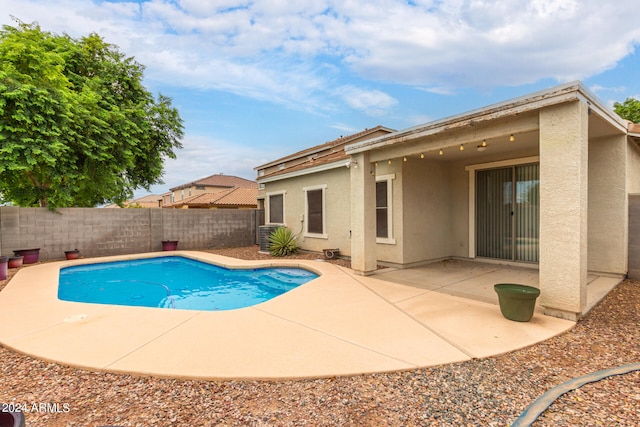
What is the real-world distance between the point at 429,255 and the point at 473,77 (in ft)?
31.5

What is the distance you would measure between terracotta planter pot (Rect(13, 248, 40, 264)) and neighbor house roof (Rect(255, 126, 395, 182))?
27.2 feet

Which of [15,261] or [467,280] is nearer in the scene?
[467,280]

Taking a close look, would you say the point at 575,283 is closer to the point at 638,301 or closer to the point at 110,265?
the point at 638,301

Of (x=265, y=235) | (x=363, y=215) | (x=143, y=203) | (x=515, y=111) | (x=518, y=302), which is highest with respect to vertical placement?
(x=143, y=203)

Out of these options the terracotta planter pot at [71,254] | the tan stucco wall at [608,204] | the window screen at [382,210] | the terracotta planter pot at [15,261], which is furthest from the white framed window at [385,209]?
the terracotta planter pot at [15,261]

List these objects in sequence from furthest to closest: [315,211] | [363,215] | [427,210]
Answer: [315,211] → [427,210] → [363,215]

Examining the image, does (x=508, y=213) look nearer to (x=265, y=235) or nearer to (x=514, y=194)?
(x=514, y=194)

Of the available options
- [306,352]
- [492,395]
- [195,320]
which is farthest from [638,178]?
[195,320]

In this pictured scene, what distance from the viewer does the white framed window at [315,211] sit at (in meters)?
10.7

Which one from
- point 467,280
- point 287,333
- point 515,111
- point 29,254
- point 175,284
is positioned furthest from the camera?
point 29,254

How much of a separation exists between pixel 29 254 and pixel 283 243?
8.28 m

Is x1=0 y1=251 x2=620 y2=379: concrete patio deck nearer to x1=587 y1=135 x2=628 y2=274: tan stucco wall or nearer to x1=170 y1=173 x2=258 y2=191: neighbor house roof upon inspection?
x1=587 y1=135 x2=628 y2=274: tan stucco wall

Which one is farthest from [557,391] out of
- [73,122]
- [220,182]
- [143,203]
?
[143,203]

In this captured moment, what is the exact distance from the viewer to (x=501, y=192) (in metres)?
8.12
